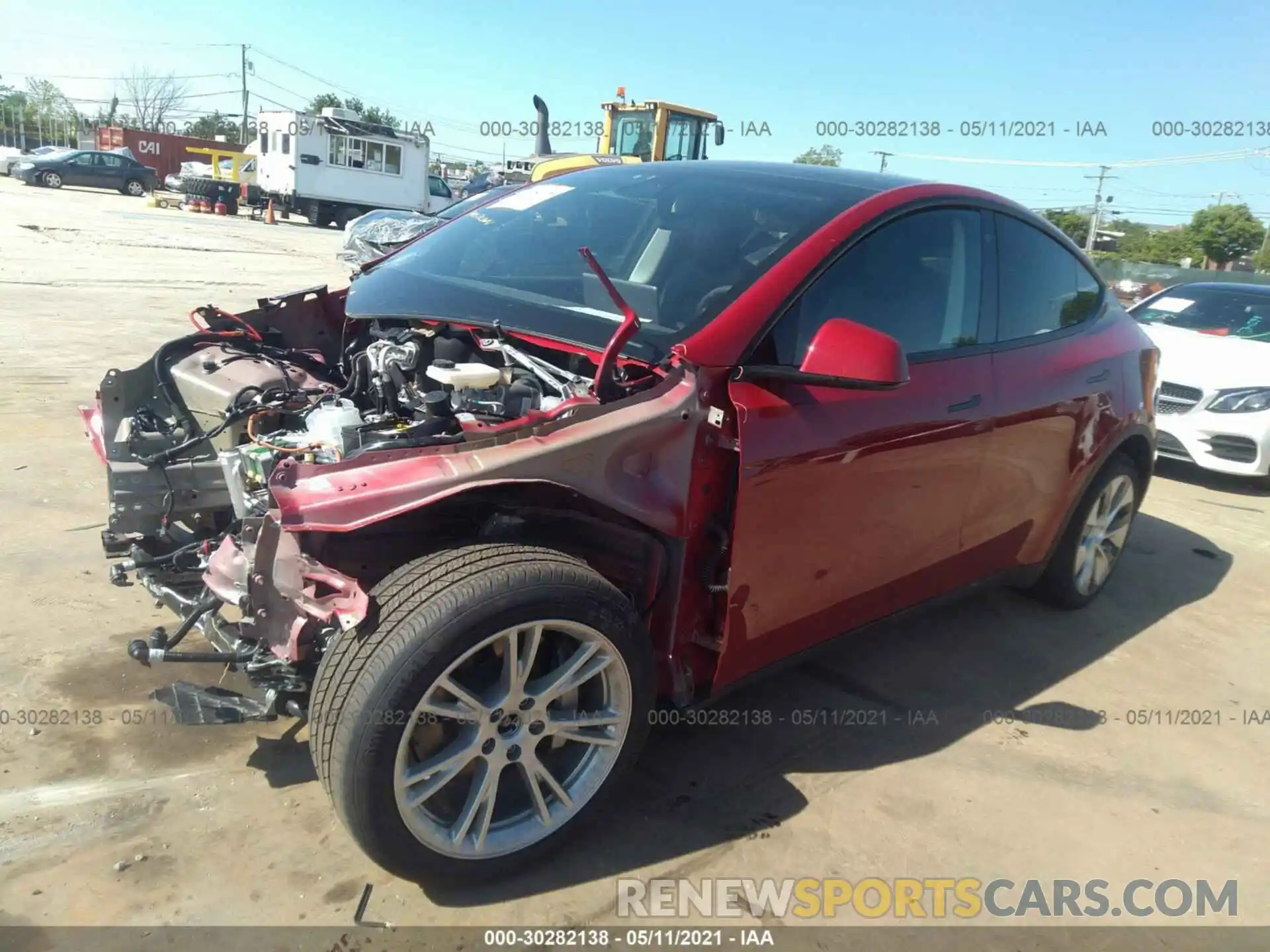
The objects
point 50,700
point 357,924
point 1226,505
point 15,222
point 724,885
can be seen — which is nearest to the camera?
point 357,924

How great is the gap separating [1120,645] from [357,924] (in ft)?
11.1

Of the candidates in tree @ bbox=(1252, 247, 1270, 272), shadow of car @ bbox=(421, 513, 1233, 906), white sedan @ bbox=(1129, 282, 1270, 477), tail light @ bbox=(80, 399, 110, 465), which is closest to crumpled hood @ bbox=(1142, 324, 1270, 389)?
white sedan @ bbox=(1129, 282, 1270, 477)

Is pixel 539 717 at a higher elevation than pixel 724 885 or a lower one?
higher

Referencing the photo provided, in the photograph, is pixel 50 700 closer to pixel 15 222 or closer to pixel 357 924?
pixel 357 924

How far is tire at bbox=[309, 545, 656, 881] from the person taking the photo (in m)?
2.00

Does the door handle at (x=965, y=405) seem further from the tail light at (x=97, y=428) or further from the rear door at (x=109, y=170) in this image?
the rear door at (x=109, y=170)

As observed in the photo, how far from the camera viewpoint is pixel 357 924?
2133 millimetres

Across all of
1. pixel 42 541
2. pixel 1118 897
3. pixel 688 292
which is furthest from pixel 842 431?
pixel 42 541

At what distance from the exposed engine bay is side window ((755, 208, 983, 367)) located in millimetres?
504

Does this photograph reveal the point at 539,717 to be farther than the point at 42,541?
No

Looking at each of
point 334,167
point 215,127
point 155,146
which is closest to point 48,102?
point 215,127
